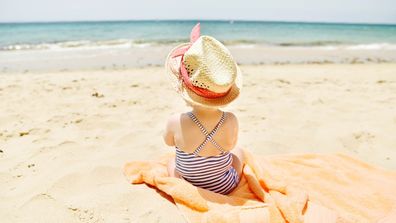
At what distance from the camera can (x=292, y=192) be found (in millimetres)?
2547

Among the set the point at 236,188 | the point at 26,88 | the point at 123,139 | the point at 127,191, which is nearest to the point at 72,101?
the point at 26,88

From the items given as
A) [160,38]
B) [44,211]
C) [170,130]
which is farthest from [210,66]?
[160,38]

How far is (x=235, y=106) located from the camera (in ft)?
16.8

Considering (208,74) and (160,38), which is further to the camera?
(160,38)

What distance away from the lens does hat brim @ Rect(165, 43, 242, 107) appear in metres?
2.26

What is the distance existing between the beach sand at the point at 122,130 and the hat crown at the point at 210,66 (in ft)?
3.02

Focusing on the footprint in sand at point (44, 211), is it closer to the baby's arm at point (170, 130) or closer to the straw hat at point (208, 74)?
the baby's arm at point (170, 130)

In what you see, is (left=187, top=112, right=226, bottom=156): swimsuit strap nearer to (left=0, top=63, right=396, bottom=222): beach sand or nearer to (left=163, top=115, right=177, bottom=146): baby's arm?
(left=163, top=115, right=177, bottom=146): baby's arm

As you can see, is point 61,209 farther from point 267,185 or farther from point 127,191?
point 267,185

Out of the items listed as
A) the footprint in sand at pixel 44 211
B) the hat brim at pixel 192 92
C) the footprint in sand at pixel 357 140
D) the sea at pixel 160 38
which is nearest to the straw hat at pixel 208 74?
the hat brim at pixel 192 92

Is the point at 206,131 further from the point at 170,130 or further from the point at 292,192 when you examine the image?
the point at 292,192

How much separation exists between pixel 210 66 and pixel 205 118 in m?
0.38

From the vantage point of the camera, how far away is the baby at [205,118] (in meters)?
2.20

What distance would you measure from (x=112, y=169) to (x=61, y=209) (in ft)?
2.18
